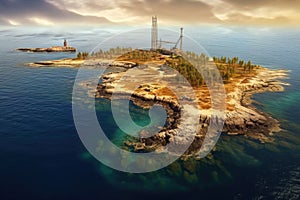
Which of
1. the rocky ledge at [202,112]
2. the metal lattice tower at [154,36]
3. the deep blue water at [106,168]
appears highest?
the metal lattice tower at [154,36]

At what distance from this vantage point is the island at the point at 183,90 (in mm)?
57438

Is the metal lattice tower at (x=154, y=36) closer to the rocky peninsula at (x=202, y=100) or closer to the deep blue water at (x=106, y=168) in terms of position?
the rocky peninsula at (x=202, y=100)

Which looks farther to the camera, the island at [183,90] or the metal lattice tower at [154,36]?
the metal lattice tower at [154,36]

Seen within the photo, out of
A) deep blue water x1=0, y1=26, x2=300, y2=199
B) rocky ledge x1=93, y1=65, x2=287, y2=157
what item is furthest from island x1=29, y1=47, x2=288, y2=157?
deep blue water x1=0, y1=26, x2=300, y2=199

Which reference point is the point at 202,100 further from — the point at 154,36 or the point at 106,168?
the point at 154,36

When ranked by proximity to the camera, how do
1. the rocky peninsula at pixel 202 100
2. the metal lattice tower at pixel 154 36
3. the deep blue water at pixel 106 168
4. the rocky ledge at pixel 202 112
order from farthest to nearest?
the metal lattice tower at pixel 154 36, the rocky peninsula at pixel 202 100, the rocky ledge at pixel 202 112, the deep blue water at pixel 106 168

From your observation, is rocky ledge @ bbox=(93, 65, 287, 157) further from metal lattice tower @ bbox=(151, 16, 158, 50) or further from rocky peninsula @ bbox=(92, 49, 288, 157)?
metal lattice tower @ bbox=(151, 16, 158, 50)

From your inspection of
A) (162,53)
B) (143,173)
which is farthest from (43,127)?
(162,53)

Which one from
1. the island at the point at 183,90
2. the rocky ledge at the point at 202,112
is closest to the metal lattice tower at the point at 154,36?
the island at the point at 183,90

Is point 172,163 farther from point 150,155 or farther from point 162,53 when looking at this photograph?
point 162,53

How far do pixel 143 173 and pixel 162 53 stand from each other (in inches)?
4996

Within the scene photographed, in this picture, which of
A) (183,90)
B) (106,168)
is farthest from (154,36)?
(106,168)

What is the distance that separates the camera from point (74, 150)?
52375mm

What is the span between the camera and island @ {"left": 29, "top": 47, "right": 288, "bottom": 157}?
188 ft
